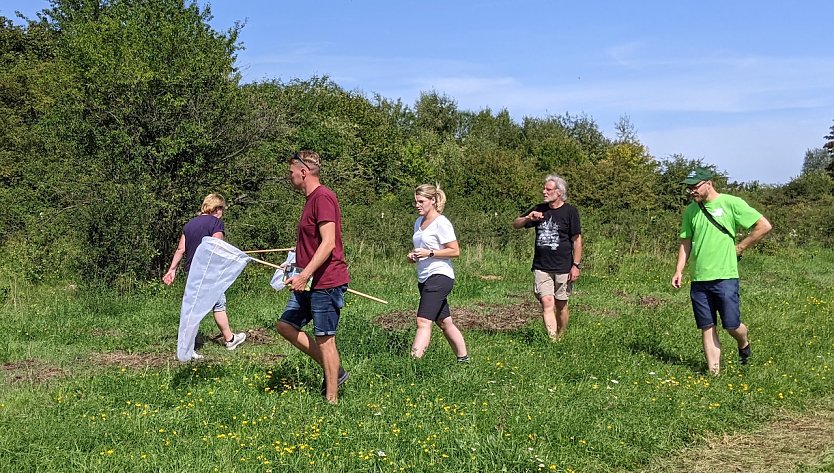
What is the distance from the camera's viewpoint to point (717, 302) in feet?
22.5

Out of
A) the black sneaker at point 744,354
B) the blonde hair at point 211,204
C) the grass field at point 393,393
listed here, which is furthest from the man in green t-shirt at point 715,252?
the blonde hair at point 211,204

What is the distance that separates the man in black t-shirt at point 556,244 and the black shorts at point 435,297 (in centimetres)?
161

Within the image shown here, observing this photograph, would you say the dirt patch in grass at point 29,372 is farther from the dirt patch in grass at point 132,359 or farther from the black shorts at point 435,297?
the black shorts at point 435,297

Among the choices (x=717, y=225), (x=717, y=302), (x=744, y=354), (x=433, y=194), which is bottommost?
(x=744, y=354)

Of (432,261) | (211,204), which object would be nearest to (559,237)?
(432,261)

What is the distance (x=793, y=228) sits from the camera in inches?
794

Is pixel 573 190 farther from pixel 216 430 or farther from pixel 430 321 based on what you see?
pixel 216 430

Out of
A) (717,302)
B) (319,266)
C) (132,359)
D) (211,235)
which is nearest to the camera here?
(319,266)

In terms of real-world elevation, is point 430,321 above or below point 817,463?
above

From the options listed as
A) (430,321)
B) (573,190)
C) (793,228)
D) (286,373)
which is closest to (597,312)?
(430,321)

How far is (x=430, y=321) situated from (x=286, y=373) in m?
1.35

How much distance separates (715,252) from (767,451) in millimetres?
2118

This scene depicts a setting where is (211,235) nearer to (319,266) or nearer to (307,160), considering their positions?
(307,160)

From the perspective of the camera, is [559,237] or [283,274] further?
[559,237]
